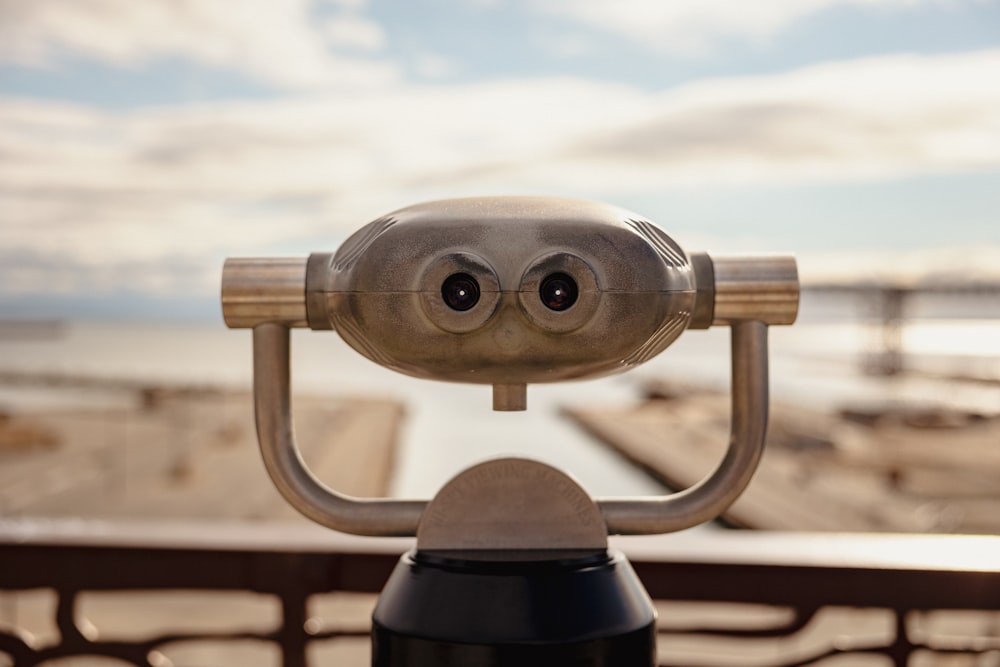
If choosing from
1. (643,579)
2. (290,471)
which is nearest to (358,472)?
(643,579)

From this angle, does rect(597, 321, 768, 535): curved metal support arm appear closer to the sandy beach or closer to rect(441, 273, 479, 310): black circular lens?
rect(441, 273, 479, 310): black circular lens

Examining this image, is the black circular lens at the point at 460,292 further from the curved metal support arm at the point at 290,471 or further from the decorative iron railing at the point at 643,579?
the decorative iron railing at the point at 643,579

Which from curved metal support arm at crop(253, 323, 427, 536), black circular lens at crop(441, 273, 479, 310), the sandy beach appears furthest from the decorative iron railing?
black circular lens at crop(441, 273, 479, 310)

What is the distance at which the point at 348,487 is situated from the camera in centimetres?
1363

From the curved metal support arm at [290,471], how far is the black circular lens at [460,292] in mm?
131

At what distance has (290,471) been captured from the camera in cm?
55

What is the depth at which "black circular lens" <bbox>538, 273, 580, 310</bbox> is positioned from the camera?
0.46m

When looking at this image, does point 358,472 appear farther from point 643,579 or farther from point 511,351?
point 511,351

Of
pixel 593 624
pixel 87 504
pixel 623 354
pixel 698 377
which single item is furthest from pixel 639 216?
pixel 698 377

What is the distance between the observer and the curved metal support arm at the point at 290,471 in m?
0.53

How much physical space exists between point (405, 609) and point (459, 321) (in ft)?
0.46

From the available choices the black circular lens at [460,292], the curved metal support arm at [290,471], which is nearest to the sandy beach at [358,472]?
the curved metal support arm at [290,471]

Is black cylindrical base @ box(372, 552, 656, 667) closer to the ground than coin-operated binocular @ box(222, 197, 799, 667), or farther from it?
closer to the ground

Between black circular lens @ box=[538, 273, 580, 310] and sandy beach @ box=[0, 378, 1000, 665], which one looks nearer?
black circular lens @ box=[538, 273, 580, 310]
